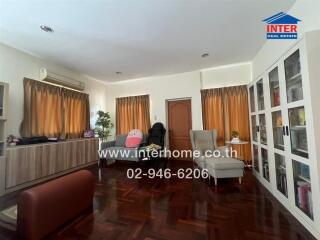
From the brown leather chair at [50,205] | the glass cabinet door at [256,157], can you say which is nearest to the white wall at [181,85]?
the glass cabinet door at [256,157]

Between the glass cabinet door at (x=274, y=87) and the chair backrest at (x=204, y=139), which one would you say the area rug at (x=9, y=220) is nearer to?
the chair backrest at (x=204, y=139)

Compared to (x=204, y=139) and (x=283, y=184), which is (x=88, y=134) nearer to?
(x=204, y=139)

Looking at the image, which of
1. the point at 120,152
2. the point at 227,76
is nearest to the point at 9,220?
the point at 120,152

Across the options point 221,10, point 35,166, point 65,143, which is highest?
point 221,10

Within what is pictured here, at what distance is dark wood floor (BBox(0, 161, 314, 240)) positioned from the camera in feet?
5.38

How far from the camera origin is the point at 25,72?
3.28 meters

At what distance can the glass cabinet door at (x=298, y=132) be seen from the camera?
1723 mm

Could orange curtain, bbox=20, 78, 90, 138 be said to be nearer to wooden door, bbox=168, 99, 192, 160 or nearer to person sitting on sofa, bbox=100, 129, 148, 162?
person sitting on sofa, bbox=100, 129, 148, 162

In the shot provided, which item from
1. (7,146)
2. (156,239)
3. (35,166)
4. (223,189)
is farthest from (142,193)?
(7,146)

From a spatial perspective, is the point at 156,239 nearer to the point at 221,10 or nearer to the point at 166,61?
the point at 221,10

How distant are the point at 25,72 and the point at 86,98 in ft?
5.29

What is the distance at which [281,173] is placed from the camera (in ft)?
7.54

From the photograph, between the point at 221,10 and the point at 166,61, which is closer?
the point at 221,10

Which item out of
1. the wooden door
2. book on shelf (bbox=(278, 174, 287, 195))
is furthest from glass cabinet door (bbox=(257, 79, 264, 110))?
the wooden door
